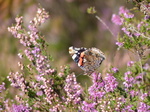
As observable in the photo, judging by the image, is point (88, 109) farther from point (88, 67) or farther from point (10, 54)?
point (10, 54)

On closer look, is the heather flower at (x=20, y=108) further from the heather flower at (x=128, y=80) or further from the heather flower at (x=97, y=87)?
the heather flower at (x=128, y=80)

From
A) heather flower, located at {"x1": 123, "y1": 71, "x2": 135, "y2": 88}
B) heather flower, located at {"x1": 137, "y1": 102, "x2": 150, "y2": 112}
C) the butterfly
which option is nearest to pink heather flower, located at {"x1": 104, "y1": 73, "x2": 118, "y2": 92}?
heather flower, located at {"x1": 123, "y1": 71, "x2": 135, "y2": 88}

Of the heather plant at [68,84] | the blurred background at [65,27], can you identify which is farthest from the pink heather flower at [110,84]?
the blurred background at [65,27]

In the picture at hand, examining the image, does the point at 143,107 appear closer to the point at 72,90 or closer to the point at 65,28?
the point at 72,90

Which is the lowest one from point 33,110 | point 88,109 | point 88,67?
point 88,109

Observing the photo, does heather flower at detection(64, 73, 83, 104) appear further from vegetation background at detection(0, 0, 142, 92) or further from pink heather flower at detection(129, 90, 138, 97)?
vegetation background at detection(0, 0, 142, 92)

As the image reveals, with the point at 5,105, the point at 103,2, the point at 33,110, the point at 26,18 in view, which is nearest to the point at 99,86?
the point at 33,110
